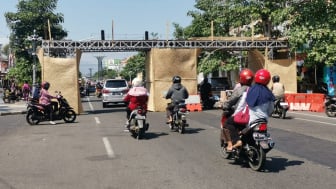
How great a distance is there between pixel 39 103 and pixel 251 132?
11677 millimetres

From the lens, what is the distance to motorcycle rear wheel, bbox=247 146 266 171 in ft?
26.0

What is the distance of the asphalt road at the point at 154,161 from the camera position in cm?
730

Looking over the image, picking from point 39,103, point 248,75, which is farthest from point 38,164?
point 39,103

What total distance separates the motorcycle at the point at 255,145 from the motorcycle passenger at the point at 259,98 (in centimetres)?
13

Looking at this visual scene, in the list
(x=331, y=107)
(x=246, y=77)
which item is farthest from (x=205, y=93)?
(x=246, y=77)

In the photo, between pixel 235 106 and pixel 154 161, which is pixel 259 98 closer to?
pixel 235 106

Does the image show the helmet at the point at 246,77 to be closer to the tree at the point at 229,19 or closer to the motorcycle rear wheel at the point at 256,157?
the motorcycle rear wheel at the point at 256,157

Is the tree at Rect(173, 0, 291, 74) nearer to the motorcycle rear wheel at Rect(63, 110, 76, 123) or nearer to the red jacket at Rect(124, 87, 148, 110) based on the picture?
the motorcycle rear wheel at Rect(63, 110, 76, 123)

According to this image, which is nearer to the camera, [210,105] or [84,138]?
[84,138]

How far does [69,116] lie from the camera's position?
1866 cm

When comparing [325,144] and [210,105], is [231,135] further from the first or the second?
[210,105]

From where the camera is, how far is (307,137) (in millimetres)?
12766

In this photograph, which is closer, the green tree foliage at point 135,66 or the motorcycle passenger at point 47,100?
the motorcycle passenger at point 47,100

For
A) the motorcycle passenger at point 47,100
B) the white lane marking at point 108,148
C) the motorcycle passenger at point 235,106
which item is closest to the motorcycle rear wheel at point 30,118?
the motorcycle passenger at point 47,100
